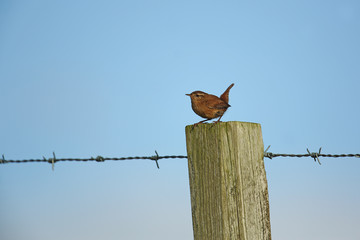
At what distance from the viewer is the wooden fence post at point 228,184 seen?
345 centimetres

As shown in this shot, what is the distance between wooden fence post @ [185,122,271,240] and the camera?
345cm

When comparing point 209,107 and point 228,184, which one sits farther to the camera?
point 209,107

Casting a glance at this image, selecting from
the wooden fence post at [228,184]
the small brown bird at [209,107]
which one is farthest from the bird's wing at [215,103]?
the wooden fence post at [228,184]

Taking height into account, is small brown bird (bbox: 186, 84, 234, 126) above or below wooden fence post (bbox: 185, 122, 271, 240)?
above

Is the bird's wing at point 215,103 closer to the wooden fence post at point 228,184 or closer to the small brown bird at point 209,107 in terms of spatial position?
the small brown bird at point 209,107

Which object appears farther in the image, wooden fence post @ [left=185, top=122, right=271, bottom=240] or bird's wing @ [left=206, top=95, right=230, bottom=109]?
bird's wing @ [left=206, top=95, right=230, bottom=109]

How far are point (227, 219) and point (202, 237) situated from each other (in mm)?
327

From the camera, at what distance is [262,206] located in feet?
11.9

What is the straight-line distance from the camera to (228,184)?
11.4 ft

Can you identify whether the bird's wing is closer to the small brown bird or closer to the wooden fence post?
the small brown bird

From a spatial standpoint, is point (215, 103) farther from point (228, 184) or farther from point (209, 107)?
point (228, 184)

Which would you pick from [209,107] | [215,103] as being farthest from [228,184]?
[215,103]

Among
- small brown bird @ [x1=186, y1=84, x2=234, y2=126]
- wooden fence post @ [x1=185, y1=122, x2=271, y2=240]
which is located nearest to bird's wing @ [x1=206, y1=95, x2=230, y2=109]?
small brown bird @ [x1=186, y1=84, x2=234, y2=126]

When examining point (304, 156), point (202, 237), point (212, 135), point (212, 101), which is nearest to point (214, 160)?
point (212, 135)
